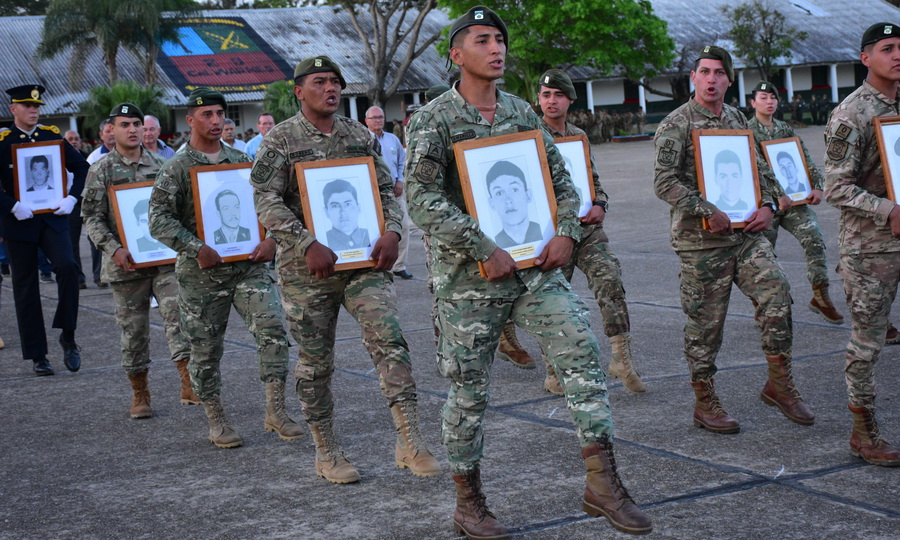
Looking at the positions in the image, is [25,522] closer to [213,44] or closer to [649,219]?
[649,219]

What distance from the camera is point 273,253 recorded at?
653cm

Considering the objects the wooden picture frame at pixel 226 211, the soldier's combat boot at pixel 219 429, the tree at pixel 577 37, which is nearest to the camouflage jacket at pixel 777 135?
the wooden picture frame at pixel 226 211

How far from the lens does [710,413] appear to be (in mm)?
5895

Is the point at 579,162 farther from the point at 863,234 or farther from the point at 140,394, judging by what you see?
the point at 140,394

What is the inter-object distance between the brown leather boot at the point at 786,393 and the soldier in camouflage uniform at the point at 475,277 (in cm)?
206

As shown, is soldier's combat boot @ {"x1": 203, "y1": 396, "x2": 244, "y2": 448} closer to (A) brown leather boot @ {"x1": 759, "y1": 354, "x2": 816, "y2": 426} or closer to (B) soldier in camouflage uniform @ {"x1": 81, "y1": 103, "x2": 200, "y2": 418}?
(B) soldier in camouflage uniform @ {"x1": 81, "y1": 103, "x2": 200, "y2": 418}

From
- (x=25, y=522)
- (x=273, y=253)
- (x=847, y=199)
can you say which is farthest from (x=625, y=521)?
(x=273, y=253)

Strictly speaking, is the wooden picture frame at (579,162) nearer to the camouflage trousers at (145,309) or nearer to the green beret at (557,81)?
the green beret at (557,81)

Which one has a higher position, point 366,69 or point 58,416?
point 366,69

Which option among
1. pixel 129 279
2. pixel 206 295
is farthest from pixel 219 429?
pixel 129 279

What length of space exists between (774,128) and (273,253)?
5.07m

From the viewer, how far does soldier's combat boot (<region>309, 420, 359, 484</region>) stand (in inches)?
211

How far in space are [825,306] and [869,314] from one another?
3889mm

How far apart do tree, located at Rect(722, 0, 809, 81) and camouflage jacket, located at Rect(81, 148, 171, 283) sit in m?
50.8
